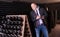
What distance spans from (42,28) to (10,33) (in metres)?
0.66

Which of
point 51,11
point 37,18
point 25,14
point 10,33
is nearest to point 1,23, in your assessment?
point 10,33

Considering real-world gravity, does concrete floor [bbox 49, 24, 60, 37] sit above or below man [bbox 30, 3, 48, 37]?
below

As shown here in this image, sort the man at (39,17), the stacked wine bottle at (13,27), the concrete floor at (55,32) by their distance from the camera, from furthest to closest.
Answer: the concrete floor at (55,32), the stacked wine bottle at (13,27), the man at (39,17)

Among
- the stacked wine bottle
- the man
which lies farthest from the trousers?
the stacked wine bottle

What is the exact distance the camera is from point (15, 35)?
9.98 feet

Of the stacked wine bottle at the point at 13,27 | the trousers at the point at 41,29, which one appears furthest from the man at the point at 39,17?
the stacked wine bottle at the point at 13,27

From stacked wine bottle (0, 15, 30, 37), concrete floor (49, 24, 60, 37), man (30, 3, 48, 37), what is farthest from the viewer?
concrete floor (49, 24, 60, 37)

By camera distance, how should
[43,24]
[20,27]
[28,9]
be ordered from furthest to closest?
[28,9] < [20,27] < [43,24]

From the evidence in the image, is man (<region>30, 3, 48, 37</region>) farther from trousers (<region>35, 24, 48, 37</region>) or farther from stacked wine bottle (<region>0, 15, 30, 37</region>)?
stacked wine bottle (<region>0, 15, 30, 37</region>)

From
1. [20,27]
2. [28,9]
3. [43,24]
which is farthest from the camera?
[28,9]

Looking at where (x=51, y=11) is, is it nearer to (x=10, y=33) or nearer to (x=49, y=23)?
(x=49, y=23)

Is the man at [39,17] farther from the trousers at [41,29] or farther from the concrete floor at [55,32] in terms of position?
the concrete floor at [55,32]

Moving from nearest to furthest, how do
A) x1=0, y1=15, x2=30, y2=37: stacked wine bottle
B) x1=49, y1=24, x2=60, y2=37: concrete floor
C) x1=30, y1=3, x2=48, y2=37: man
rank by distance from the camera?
1. x1=30, y1=3, x2=48, y2=37: man
2. x1=0, y1=15, x2=30, y2=37: stacked wine bottle
3. x1=49, y1=24, x2=60, y2=37: concrete floor

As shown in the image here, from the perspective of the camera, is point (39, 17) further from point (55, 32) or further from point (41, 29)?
point (55, 32)
